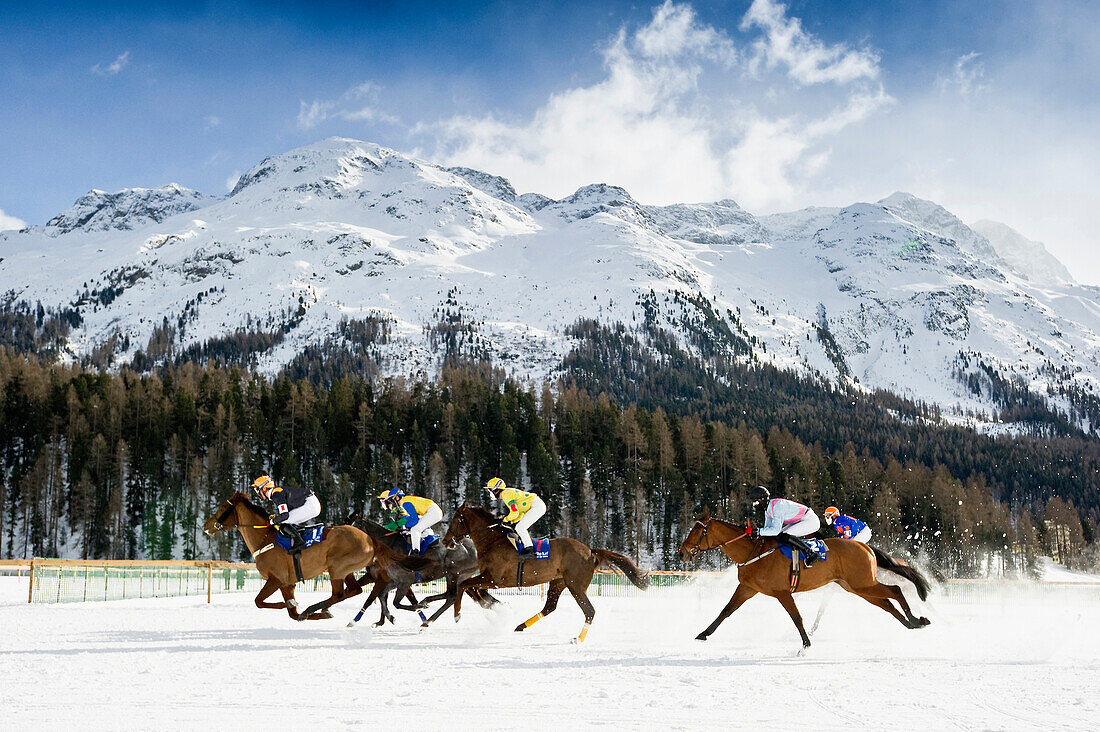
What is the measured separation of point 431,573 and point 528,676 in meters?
5.69

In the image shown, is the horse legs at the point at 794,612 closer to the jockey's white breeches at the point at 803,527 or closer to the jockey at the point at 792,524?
the jockey at the point at 792,524

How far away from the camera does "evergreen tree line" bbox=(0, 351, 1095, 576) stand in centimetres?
6200

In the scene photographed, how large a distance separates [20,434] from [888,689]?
74166 millimetres

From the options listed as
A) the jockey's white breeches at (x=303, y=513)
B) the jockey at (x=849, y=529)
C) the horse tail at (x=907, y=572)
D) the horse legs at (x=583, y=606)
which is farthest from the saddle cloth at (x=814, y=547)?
the jockey's white breeches at (x=303, y=513)

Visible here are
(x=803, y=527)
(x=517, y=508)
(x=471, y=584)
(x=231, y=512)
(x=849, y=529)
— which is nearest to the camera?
(x=803, y=527)

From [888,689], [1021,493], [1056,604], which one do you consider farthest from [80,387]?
[1021,493]

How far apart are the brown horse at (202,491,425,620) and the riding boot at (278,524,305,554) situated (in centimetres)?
14

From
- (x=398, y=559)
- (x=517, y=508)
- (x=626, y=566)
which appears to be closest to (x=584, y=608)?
(x=626, y=566)

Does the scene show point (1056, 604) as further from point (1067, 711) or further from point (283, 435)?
point (283, 435)

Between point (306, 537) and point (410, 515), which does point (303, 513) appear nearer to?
point (306, 537)

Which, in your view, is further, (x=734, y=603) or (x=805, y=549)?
(x=734, y=603)

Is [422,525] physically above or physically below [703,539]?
above

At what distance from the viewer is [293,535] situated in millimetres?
14352

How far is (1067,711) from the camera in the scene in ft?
26.2
